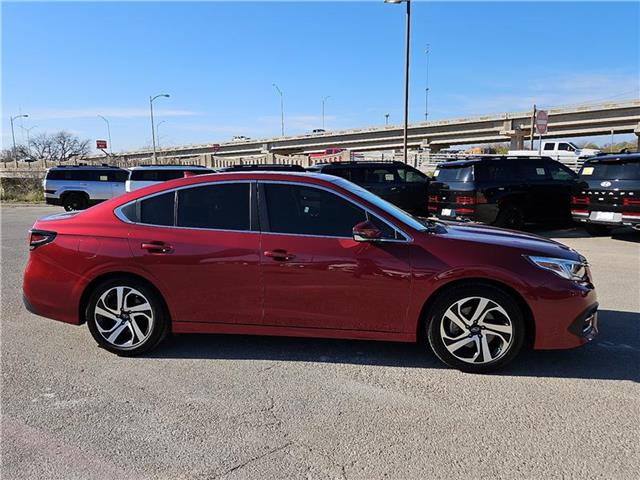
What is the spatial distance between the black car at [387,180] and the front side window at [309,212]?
31.8 feet

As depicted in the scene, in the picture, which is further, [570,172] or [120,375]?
[570,172]

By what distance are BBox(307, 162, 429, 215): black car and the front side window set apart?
9701 millimetres

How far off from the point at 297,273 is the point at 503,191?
338 inches

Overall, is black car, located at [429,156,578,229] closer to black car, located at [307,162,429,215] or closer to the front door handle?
black car, located at [307,162,429,215]

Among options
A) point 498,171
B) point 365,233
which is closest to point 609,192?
point 498,171

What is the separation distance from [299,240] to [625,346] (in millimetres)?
3136

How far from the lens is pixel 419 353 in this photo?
4395 millimetres

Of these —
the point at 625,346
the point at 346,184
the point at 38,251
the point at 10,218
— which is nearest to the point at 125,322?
the point at 38,251

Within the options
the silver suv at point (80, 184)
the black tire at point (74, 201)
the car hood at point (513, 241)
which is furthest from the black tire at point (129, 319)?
the black tire at point (74, 201)

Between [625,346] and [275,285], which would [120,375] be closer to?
[275,285]

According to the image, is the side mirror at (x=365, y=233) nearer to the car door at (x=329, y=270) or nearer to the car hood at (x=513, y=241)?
the car door at (x=329, y=270)

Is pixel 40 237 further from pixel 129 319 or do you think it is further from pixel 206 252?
pixel 206 252

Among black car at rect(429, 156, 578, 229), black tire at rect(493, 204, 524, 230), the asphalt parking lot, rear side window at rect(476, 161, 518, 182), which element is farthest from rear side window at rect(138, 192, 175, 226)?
black tire at rect(493, 204, 524, 230)

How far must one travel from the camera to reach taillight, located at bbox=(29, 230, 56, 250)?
444cm
